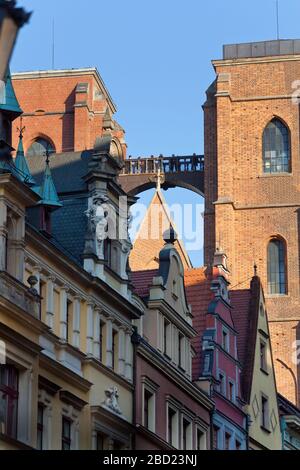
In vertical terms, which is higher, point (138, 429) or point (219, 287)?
point (219, 287)

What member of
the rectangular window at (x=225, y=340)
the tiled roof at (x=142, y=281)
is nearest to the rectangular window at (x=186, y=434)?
the tiled roof at (x=142, y=281)

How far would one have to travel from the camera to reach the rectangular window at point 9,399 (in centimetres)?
2305

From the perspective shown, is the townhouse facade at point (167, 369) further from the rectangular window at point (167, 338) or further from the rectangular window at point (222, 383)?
the rectangular window at point (222, 383)

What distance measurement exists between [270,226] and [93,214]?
144 feet

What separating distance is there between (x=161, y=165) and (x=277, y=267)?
1389 centimetres

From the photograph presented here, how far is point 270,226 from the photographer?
73375mm

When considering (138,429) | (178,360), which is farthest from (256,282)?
(138,429)

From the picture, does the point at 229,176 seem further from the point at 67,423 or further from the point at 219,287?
the point at 67,423

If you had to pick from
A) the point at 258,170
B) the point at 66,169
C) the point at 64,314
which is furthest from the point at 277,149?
the point at 64,314

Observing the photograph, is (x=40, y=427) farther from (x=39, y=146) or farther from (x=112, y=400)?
(x=39, y=146)

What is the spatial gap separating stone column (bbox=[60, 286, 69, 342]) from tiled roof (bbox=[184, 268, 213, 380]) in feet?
34.5

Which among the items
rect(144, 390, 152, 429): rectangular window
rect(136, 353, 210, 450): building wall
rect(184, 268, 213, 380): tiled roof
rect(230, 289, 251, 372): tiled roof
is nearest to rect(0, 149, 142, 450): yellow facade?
rect(136, 353, 210, 450): building wall

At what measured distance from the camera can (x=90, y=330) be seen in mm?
28781

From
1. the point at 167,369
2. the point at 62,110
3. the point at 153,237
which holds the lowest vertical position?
the point at 167,369
